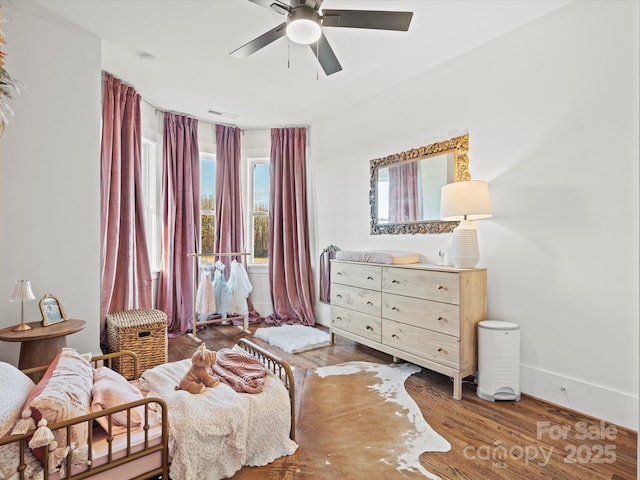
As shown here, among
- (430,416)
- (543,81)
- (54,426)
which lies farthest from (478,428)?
(543,81)

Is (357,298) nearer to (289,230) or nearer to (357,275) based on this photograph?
(357,275)

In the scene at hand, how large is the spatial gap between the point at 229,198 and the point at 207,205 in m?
0.35

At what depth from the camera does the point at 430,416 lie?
95.7 inches

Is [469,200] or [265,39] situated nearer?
[265,39]

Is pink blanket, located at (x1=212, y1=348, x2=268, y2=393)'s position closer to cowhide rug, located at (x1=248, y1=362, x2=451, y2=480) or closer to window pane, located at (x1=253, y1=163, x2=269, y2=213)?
cowhide rug, located at (x1=248, y1=362, x2=451, y2=480)

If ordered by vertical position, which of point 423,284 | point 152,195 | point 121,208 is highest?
point 152,195

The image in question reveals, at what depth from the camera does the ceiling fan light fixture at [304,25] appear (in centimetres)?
203

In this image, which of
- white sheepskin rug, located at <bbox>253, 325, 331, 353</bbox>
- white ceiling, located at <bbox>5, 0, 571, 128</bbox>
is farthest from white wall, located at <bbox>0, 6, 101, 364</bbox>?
white sheepskin rug, located at <bbox>253, 325, 331, 353</bbox>

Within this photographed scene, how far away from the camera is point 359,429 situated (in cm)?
227

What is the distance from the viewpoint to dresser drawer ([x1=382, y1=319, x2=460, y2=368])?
2766 millimetres

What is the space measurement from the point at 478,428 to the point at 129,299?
343 cm

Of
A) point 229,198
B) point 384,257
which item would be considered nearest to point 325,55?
point 384,257

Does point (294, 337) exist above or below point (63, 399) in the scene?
below

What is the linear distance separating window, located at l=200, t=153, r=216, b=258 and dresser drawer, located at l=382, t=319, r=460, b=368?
114 inches
